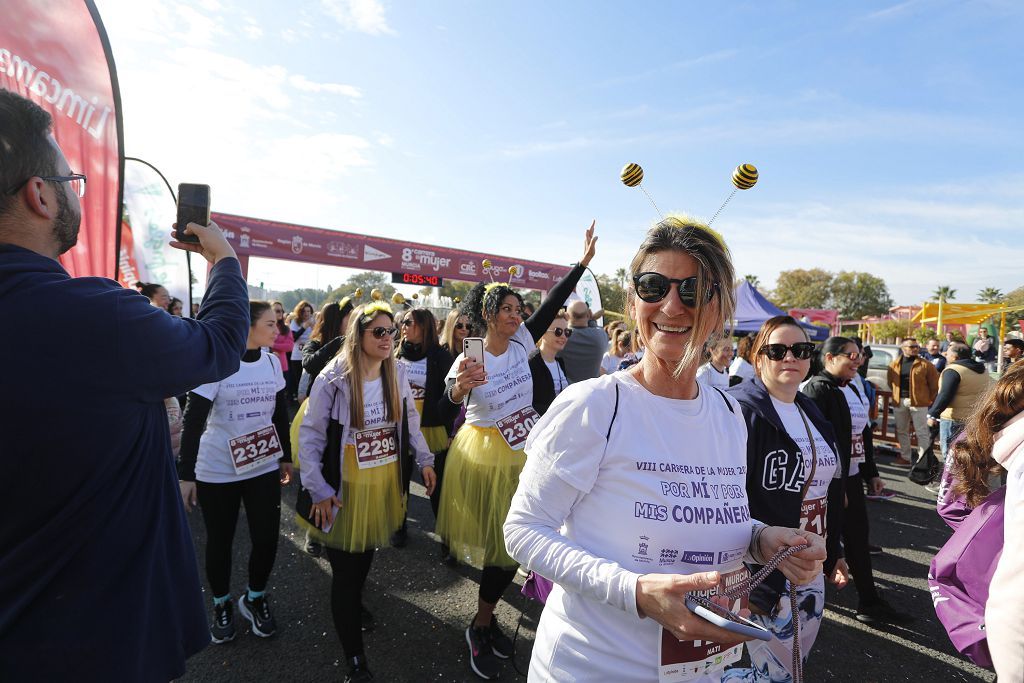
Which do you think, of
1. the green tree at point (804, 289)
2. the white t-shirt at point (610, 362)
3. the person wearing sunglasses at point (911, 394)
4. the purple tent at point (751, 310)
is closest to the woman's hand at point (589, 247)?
the white t-shirt at point (610, 362)

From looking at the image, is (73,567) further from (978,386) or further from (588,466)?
(978,386)

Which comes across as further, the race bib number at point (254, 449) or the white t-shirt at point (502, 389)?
the white t-shirt at point (502, 389)

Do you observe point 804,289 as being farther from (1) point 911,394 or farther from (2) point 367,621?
(2) point 367,621

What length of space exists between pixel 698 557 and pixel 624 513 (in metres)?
0.22

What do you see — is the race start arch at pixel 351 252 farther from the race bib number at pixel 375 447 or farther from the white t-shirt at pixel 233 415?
the race bib number at pixel 375 447

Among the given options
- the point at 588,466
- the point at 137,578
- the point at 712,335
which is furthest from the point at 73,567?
the point at 712,335

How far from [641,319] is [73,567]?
5.13 ft

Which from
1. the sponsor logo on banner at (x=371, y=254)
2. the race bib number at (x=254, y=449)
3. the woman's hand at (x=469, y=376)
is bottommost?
the race bib number at (x=254, y=449)

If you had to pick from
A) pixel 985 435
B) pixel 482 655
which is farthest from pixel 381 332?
pixel 985 435

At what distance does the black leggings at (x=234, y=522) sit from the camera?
3.18m

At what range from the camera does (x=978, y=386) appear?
6371 millimetres

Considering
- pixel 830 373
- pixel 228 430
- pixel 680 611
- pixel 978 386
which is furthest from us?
pixel 978 386

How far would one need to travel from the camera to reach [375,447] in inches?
122

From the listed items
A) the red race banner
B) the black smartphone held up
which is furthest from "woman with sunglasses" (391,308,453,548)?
the black smartphone held up
